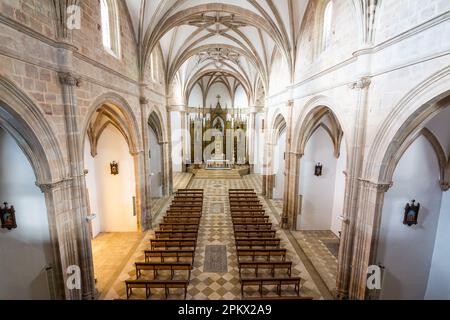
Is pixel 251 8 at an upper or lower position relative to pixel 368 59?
upper

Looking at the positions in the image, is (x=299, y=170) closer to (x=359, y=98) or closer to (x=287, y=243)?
(x=287, y=243)

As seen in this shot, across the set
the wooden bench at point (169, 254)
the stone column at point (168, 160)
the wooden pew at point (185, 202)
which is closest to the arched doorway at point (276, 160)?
the wooden pew at point (185, 202)

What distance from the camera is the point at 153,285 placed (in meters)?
7.10

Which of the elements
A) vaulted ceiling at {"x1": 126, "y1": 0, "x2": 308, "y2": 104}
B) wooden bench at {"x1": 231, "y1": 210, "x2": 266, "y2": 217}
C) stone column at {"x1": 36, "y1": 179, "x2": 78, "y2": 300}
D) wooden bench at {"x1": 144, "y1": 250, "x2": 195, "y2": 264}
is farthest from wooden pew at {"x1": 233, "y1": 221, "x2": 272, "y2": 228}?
vaulted ceiling at {"x1": 126, "y1": 0, "x2": 308, "y2": 104}

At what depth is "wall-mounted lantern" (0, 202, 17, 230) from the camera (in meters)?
5.84

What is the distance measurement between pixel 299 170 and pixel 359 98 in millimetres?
5737

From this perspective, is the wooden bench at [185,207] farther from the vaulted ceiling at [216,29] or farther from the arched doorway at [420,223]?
the arched doorway at [420,223]

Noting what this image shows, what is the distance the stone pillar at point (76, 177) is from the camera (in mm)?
5918

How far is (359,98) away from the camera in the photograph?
632cm

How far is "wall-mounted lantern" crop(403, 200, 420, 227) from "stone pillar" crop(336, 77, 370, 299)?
1.41 metres

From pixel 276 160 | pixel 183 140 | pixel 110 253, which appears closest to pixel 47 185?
pixel 110 253

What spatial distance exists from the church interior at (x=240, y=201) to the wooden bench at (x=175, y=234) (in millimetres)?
68

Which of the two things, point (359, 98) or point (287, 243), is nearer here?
point (359, 98)
